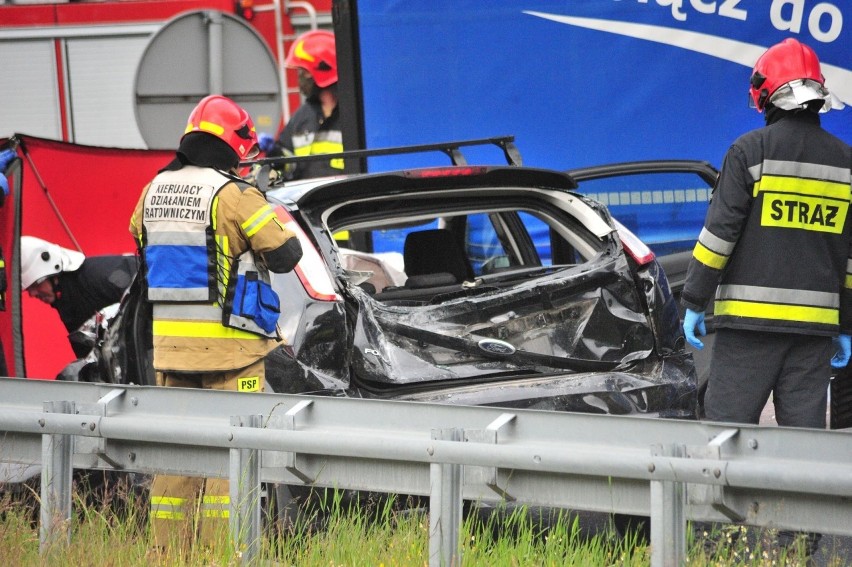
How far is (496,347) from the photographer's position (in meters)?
5.41

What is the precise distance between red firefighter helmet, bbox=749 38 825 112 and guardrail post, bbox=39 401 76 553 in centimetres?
256

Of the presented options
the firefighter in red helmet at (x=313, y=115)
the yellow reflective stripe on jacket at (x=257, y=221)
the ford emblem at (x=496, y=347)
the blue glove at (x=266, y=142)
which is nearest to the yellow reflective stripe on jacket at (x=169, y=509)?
the yellow reflective stripe on jacket at (x=257, y=221)

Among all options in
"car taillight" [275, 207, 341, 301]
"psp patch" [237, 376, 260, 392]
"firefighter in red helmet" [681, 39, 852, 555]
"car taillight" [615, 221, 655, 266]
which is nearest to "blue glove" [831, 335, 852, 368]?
"firefighter in red helmet" [681, 39, 852, 555]

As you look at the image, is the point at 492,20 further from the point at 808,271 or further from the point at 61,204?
the point at 808,271

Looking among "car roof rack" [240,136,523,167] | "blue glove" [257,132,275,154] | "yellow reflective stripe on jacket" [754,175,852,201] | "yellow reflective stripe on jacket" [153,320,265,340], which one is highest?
"blue glove" [257,132,275,154]

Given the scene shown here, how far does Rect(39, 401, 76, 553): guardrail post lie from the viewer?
4.30 m

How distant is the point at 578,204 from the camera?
590 centimetres

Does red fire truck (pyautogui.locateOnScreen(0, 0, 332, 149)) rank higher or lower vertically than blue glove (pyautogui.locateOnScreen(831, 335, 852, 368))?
higher

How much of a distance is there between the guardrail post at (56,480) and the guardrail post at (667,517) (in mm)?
1734

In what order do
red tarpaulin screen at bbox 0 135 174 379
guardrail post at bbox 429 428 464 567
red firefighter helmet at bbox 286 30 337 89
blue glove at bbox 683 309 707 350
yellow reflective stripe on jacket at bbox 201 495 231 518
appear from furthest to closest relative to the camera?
red firefighter helmet at bbox 286 30 337 89
red tarpaulin screen at bbox 0 135 174 379
blue glove at bbox 683 309 707 350
yellow reflective stripe on jacket at bbox 201 495 231 518
guardrail post at bbox 429 428 464 567

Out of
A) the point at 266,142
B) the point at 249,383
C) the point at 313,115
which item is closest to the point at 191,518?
the point at 249,383

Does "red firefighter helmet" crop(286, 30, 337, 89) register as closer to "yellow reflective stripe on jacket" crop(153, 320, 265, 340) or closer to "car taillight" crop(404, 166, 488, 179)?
"car taillight" crop(404, 166, 488, 179)

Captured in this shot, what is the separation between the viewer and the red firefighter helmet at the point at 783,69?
507cm

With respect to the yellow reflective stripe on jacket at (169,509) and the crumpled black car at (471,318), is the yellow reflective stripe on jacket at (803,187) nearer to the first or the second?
the crumpled black car at (471,318)
